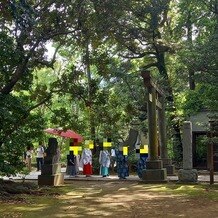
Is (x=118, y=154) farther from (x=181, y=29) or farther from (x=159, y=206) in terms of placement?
(x=181, y=29)

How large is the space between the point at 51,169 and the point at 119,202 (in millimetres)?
5316

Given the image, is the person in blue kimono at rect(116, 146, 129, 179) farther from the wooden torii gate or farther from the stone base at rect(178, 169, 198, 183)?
the stone base at rect(178, 169, 198, 183)

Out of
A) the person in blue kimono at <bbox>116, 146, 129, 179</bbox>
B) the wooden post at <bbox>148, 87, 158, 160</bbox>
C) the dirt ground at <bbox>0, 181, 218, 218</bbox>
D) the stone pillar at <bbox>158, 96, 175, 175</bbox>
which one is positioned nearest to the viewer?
the dirt ground at <bbox>0, 181, 218, 218</bbox>

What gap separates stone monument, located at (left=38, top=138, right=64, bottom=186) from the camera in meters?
15.8

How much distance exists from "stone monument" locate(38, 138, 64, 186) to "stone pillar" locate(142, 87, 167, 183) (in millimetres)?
3670

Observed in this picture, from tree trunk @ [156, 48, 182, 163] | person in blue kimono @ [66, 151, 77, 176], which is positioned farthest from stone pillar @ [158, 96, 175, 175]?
person in blue kimono @ [66, 151, 77, 176]

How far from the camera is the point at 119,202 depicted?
445 inches

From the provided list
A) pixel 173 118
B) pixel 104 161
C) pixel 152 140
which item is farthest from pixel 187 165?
pixel 173 118

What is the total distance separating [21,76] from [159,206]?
660 centimetres

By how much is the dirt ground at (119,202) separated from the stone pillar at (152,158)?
1317 millimetres

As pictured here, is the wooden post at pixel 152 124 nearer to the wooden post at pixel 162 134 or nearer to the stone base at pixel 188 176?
the stone base at pixel 188 176

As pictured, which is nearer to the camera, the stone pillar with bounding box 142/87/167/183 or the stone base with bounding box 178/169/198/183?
the stone base with bounding box 178/169/198/183

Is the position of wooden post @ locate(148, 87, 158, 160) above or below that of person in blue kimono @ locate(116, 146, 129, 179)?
above

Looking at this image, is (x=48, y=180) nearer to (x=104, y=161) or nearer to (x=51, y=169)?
(x=51, y=169)
